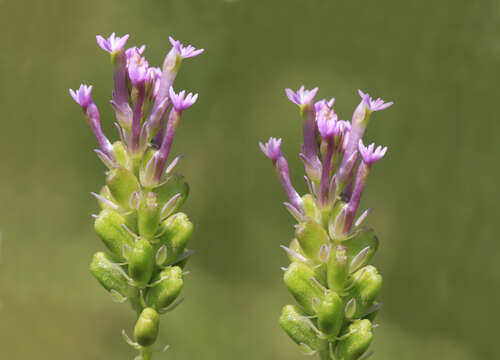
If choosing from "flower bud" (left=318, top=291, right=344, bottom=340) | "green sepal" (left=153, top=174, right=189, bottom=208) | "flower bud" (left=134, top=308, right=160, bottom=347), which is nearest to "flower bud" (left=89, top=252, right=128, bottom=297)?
"flower bud" (left=134, top=308, right=160, bottom=347)

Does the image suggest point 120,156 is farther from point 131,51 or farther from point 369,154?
point 369,154

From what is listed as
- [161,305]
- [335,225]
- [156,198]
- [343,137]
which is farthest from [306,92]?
[161,305]

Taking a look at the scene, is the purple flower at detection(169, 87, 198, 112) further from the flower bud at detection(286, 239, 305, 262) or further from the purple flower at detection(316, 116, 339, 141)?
the flower bud at detection(286, 239, 305, 262)

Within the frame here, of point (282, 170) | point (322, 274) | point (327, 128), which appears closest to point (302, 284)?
point (322, 274)

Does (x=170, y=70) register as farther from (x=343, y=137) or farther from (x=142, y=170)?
(x=343, y=137)

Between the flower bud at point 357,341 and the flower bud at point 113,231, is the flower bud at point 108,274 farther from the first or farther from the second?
the flower bud at point 357,341
